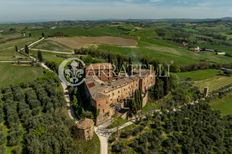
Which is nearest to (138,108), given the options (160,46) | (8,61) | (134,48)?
(8,61)

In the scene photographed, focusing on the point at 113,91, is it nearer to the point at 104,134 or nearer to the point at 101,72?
the point at 104,134

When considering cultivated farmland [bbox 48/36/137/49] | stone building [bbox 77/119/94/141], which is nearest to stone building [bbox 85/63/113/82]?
stone building [bbox 77/119/94/141]

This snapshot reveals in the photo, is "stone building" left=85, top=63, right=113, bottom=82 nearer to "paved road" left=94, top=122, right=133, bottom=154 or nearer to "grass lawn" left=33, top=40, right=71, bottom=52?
"paved road" left=94, top=122, right=133, bottom=154

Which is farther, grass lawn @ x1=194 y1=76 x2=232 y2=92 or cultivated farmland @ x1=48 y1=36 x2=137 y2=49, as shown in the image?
cultivated farmland @ x1=48 y1=36 x2=137 y2=49

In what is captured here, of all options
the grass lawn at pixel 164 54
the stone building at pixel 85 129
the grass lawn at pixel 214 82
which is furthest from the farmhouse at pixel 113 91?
the grass lawn at pixel 164 54

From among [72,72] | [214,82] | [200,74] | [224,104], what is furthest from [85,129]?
[200,74]
